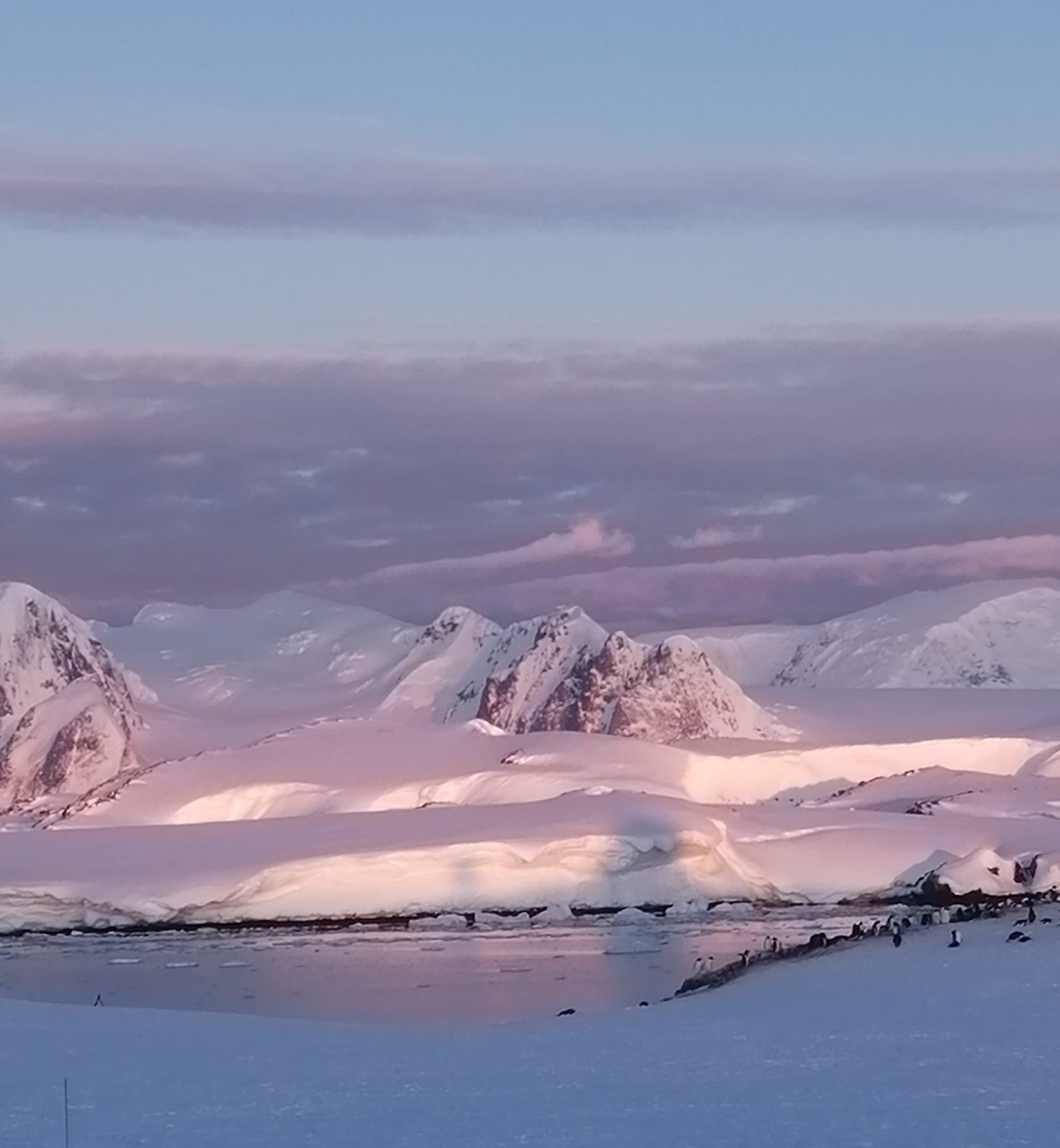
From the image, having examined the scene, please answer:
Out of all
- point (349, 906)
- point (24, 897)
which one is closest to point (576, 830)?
point (349, 906)

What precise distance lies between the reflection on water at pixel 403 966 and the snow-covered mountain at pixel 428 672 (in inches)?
774

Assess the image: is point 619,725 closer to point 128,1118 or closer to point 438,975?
point 438,975

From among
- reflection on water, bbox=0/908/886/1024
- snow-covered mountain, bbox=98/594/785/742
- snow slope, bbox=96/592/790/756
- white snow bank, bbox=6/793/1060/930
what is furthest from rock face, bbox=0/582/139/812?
reflection on water, bbox=0/908/886/1024

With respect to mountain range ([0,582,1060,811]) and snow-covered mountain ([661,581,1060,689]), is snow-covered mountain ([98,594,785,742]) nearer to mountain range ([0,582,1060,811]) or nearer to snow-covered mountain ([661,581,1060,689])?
mountain range ([0,582,1060,811])

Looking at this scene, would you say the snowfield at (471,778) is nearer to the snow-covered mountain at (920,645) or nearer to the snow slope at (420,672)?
the snow slope at (420,672)

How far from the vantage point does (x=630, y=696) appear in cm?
4906

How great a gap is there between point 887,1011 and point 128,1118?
5.90 m

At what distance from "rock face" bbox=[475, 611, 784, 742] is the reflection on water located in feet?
63.0

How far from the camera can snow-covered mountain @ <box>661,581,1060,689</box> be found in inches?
2857

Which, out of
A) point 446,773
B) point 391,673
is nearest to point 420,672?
point 391,673

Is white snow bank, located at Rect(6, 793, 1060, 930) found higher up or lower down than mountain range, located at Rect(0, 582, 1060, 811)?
lower down

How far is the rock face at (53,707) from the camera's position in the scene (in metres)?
45.4

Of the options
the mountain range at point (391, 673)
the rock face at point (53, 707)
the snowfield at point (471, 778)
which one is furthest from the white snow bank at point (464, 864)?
the rock face at point (53, 707)

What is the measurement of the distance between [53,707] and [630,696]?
13.5 meters
